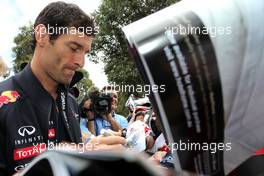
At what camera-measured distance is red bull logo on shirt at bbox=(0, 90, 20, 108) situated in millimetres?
1673

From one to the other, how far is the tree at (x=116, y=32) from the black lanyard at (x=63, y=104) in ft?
52.2

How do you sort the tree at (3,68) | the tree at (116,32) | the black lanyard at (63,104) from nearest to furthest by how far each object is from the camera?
the black lanyard at (63,104), the tree at (3,68), the tree at (116,32)

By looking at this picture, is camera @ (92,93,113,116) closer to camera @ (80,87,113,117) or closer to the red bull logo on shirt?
camera @ (80,87,113,117)

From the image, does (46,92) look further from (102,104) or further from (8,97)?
(102,104)

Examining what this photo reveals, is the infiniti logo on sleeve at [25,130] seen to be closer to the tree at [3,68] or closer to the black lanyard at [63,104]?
the black lanyard at [63,104]

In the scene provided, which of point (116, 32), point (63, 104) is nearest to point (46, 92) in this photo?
point (63, 104)

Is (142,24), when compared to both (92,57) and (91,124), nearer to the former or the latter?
(91,124)

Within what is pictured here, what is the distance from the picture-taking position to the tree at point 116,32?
61.2 feet

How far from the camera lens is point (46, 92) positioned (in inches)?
72.4

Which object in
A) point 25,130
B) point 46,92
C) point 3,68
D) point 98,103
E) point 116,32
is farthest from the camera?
point 116,32

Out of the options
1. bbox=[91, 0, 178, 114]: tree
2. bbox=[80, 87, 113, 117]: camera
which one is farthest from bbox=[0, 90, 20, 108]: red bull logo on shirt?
bbox=[91, 0, 178, 114]: tree

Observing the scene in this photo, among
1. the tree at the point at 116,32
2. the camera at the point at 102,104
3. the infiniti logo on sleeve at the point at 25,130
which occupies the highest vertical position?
the tree at the point at 116,32

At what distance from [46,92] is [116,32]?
56.6ft

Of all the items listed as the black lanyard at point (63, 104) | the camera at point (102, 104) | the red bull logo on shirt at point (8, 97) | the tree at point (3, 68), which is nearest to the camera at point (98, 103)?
the camera at point (102, 104)
